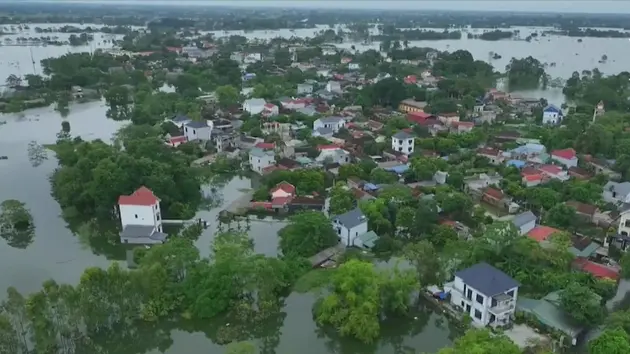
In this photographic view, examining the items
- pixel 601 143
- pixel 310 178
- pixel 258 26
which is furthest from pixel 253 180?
pixel 258 26

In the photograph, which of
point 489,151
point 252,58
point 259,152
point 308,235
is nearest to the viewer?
point 308,235

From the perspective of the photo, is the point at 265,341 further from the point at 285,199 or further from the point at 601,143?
the point at 601,143

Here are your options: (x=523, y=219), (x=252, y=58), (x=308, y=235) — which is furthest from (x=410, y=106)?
(x=252, y=58)

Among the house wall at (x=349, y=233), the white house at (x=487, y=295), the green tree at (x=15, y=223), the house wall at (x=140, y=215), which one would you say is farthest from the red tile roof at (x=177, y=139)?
the white house at (x=487, y=295)

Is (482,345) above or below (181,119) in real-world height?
below

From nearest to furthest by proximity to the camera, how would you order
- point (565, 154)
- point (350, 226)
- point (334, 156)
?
point (350, 226) → point (565, 154) → point (334, 156)

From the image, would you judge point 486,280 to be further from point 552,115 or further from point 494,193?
point 552,115

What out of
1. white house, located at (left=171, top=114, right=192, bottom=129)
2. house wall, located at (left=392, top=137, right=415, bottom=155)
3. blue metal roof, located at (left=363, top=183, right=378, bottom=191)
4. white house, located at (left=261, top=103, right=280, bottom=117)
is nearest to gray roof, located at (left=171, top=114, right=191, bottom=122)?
white house, located at (left=171, top=114, right=192, bottom=129)
